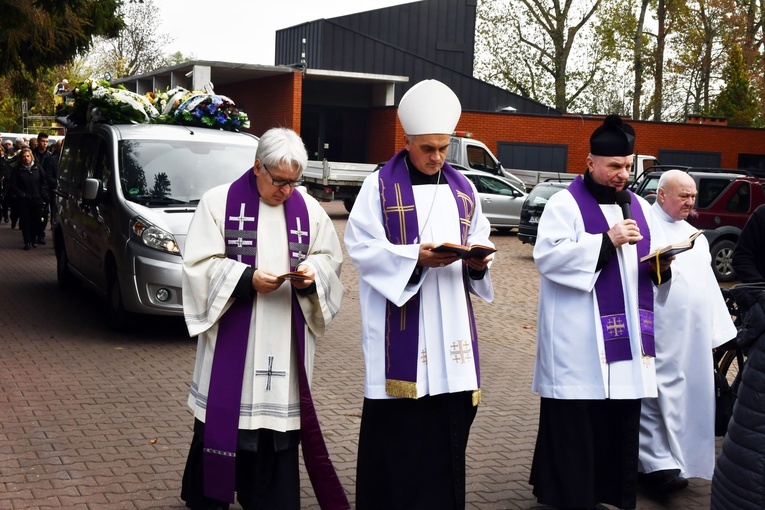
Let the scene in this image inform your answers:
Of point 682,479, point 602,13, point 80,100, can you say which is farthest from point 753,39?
point 682,479

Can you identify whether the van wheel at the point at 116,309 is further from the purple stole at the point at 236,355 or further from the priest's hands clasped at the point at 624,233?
the priest's hands clasped at the point at 624,233

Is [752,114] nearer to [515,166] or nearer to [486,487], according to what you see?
[515,166]

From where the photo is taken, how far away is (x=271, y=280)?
4707 millimetres

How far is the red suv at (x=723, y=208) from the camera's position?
55.3ft

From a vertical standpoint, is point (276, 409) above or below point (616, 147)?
below

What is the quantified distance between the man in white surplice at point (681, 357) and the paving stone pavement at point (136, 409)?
0.23 meters

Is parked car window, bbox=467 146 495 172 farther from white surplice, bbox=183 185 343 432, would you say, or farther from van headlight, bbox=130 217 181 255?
white surplice, bbox=183 185 343 432

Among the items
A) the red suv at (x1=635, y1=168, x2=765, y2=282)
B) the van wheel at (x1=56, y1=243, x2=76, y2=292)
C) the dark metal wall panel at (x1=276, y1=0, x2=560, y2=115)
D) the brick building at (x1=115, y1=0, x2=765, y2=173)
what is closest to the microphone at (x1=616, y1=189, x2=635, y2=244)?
the van wheel at (x1=56, y1=243, x2=76, y2=292)

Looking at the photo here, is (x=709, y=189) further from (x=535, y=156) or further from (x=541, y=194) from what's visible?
(x=535, y=156)

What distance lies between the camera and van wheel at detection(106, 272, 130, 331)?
10.2 metres

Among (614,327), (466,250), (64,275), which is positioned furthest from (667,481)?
(64,275)

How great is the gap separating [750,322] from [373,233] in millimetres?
2140

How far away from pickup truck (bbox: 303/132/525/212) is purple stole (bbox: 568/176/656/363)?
21412 millimetres

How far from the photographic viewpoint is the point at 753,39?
4016 cm
